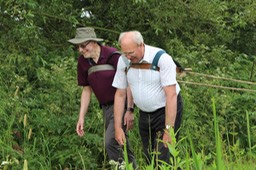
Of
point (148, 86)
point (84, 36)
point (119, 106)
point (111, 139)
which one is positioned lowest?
point (111, 139)

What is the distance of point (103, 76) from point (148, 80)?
Answer: 2.14 ft

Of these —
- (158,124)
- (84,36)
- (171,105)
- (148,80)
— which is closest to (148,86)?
(148,80)

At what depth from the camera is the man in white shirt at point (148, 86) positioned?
4359 mm

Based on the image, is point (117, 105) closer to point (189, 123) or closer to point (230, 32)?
point (189, 123)

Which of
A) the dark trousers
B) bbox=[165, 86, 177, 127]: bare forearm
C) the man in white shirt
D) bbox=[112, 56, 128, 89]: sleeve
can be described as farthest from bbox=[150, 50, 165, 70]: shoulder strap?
the dark trousers

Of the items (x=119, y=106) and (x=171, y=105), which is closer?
(x=171, y=105)

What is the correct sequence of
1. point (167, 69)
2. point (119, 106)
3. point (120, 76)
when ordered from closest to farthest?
point (167, 69)
point (120, 76)
point (119, 106)

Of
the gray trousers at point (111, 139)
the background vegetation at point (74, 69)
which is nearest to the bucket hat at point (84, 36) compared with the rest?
the gray trousers at point (111, 139)

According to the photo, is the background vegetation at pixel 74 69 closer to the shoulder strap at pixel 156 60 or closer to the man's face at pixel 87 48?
the man's face at pixel 87 48

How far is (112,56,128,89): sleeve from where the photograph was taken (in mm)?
4629

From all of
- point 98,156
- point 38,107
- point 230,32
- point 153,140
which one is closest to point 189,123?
point 98,156

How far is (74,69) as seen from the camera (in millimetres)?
7984

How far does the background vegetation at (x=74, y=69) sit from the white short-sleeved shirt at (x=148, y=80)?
33.5 inches

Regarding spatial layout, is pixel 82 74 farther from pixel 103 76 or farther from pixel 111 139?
pixel 111 139
